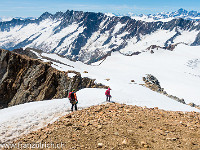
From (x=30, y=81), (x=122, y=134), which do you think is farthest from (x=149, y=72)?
(x=122, y=134)

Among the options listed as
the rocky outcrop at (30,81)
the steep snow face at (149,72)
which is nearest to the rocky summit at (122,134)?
the steep snow face at (149,72)

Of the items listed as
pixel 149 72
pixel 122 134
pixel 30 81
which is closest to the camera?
pixel 122 134

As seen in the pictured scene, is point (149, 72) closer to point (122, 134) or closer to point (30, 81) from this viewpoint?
point (30, 81)

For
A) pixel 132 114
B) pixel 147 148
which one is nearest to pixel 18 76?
pixel 132 114

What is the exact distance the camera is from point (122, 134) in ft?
30.5

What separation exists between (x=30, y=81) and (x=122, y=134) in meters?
37.7

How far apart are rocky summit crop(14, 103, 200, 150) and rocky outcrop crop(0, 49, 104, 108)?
2248 centimetres

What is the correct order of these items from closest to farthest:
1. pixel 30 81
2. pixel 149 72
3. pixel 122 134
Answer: pixel 122 134 < pixel 30 81 < pixel 149 72

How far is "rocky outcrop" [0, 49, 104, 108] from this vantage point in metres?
35.9

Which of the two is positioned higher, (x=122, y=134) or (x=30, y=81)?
(x=122, y=134)

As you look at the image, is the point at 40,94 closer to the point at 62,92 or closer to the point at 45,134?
the point at 62,92

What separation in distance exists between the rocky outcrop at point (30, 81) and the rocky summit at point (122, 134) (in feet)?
73.7

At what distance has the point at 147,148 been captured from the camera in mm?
8078

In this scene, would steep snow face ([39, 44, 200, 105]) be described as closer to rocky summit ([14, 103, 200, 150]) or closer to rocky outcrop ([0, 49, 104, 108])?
rocky outcrop ([0, 49, 104, 108])
